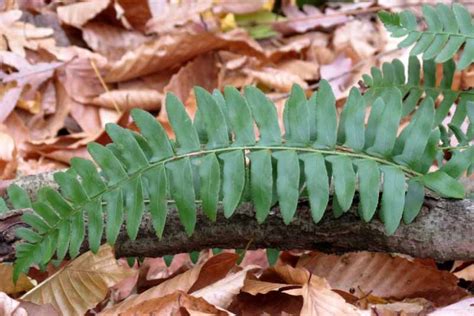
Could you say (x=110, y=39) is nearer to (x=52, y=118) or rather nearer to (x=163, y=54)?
(x=163, y=54)

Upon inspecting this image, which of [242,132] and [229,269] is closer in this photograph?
[242,132]

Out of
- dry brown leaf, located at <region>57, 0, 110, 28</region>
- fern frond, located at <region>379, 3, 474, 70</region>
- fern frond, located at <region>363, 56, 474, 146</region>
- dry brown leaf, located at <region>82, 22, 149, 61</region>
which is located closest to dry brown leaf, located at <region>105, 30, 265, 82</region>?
dry brown leaf, located at <region>82, 22, 149, 61</region>

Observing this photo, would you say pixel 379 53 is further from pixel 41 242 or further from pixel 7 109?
pixel 41 242

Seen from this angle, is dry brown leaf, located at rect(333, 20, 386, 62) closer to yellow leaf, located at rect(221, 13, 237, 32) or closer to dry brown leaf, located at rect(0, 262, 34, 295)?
yellow leaf, located at rect(221, 13, 237, 32)

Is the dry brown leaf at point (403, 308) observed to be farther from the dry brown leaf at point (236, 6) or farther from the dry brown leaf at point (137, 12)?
the dry brown leaf at point (236, 6)

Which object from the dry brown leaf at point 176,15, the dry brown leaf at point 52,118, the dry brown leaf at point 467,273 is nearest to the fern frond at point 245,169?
the dry brown leaf at point 467,273

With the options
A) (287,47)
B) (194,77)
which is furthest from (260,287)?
(287,47)

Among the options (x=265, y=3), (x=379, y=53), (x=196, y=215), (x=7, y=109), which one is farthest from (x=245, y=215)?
(x=265, y=3)
